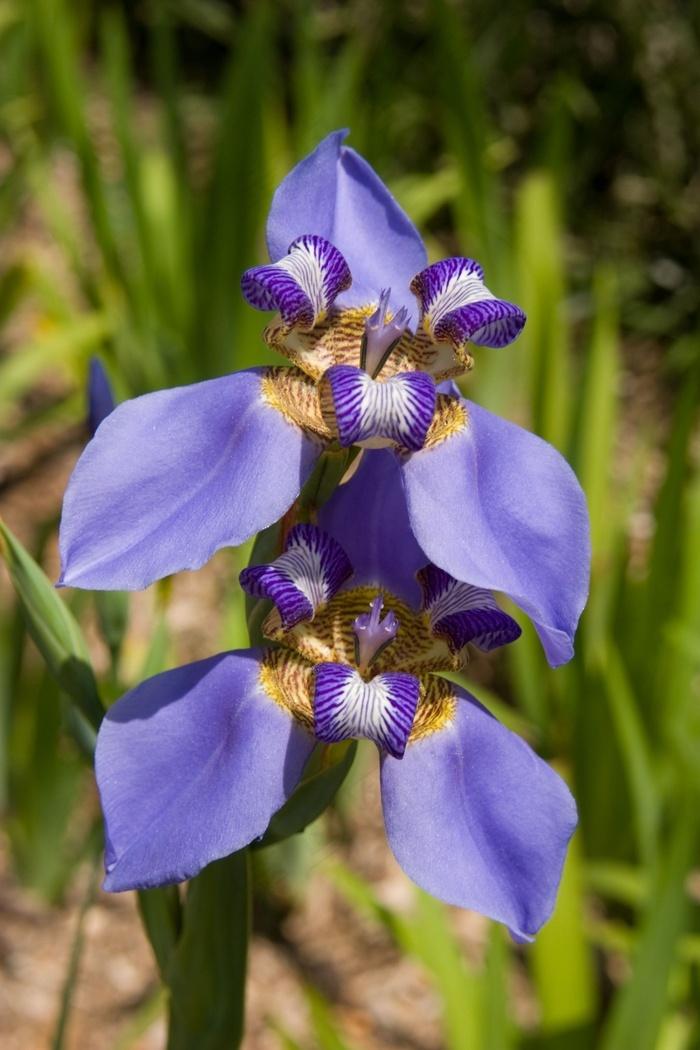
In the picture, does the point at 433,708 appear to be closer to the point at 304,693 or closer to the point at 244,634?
the point at 304,693

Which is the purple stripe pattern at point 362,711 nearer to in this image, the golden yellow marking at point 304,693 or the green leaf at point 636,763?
the golden yellow marking at point 304,693

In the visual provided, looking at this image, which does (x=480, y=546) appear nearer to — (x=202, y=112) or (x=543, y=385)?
(x=543, y=385)

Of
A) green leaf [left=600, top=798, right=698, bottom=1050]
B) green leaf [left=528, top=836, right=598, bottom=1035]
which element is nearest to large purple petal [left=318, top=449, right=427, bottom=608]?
green leaf [left=600, top=798, right=698, bottom=1050]

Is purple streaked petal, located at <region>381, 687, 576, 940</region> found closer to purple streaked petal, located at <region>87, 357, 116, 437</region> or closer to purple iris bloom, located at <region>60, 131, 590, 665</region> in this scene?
purple iris bloom, located at <region>60, 131, 590, 665</region>

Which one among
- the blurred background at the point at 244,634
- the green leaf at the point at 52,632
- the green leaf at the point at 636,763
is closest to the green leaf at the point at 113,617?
the blurred background at the point at 244,634

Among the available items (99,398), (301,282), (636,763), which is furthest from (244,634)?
(301,282)

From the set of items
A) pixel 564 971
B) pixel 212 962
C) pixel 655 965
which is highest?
pixel 212 962
